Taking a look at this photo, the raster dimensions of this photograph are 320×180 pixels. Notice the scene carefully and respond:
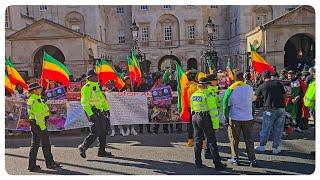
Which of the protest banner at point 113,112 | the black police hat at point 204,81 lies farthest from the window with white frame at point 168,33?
the black police hat at point 204,81

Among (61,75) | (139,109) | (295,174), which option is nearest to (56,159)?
(61,75)

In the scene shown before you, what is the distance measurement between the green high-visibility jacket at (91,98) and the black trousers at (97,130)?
0.16 meters

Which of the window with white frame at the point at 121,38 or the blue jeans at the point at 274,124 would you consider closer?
the blue jeans at the point at 274,124

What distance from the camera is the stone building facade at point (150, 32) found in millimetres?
14935

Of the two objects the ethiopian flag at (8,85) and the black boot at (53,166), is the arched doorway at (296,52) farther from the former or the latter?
the black boot at (53,166)

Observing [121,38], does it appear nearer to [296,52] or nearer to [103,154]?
[296,52]

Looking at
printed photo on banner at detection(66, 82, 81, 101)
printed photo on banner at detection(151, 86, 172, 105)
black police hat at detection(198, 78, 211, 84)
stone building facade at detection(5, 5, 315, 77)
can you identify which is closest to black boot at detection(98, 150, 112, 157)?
black police hat at detection(198, 78, 211, 84)

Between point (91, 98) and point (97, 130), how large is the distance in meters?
0.74

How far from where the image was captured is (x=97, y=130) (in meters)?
8.21

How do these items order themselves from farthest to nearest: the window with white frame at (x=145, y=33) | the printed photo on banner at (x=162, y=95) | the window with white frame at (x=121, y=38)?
the window with white frame at (x=145, y=33) → the window with white frame at (x=121, y=38) → the printed photo on banner at (x=162, y=95)

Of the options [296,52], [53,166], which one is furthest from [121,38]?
[53,166]

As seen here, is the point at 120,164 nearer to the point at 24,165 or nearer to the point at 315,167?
the point at 24,165

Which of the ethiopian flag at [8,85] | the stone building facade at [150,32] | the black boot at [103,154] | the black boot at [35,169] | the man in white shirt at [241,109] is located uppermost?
the stone building facade at [150,32]

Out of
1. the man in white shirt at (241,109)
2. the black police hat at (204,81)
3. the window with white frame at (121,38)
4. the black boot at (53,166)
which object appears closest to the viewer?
the black police hat at (204,81)
